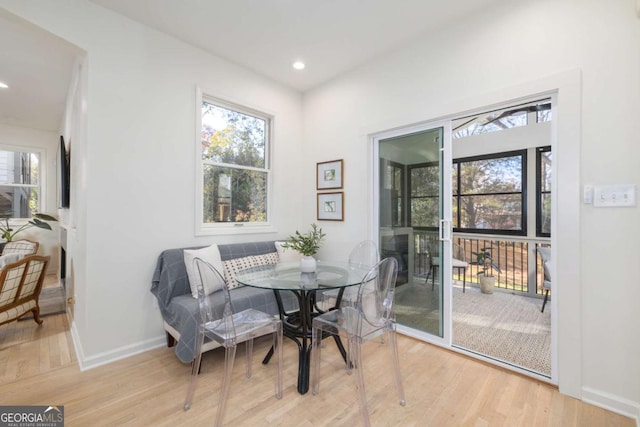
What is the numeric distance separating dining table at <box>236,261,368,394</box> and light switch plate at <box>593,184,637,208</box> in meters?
1.63

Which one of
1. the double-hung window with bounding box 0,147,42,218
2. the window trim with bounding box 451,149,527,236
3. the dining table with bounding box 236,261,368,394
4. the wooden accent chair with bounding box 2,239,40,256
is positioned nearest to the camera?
the dining table with bounding box 236,261,368,394

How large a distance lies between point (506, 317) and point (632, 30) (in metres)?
2.93

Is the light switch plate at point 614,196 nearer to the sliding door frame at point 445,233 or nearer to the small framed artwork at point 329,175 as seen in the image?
the sliding door frame at point 445,233

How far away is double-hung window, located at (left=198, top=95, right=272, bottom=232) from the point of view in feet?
10.3

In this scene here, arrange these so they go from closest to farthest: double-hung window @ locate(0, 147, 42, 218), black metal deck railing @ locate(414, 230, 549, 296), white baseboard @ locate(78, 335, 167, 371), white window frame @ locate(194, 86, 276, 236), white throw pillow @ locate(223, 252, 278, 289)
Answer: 1. white baseboard @ locate(78, 335, 167, 371)
2. white throw pillow @ locate(223, 252, 278, 289)
3. white window frame @ locate(194, 86, 276, 236)
4. black metal deck railing @ locate(414, 230, 549, 296)
5. double-hung window @ locate(0, 147, 42, 218)

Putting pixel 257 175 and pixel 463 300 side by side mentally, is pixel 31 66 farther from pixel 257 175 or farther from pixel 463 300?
pixel 463 300

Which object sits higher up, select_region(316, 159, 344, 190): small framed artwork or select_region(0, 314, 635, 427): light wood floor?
select_region(316, 159, 344, 190): small framed artwork

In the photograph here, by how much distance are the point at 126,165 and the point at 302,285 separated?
1887mm

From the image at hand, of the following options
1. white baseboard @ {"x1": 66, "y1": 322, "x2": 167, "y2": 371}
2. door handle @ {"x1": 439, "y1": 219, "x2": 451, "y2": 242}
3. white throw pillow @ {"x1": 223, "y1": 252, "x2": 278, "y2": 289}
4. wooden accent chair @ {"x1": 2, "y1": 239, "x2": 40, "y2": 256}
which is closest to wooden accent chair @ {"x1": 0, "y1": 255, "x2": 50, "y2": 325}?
white baseboard @ {"x1": 66, "y1": 322, "x2": 167, "y2": 371}

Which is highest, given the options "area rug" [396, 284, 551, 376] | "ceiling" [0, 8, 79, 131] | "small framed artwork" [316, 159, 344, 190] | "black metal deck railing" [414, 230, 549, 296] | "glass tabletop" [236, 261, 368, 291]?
"ceiling" [0, 8, 79, 131]

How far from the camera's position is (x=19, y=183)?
5.16 metres

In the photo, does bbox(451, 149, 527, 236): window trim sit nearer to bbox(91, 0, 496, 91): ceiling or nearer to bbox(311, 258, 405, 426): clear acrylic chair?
bbox(91, 0, 496, 91): ceiling

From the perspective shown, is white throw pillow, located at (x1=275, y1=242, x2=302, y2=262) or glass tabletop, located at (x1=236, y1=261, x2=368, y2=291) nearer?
glass tabletop, located at (x1=236, y1=261, x2=368, y2=291)

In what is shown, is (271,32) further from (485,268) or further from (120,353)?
(485,268)
